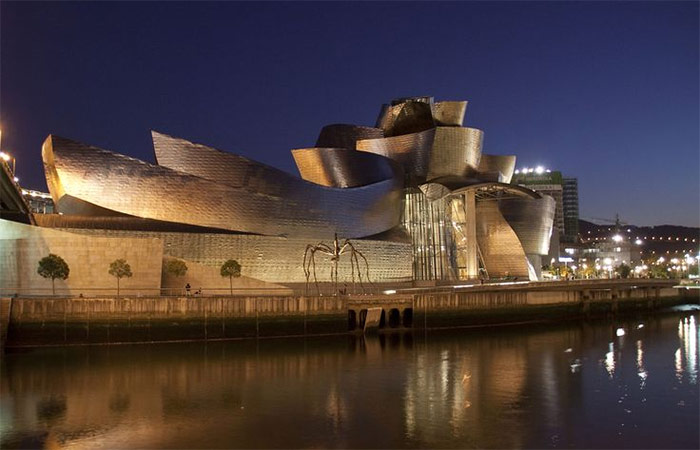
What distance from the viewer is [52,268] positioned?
28.6 metres

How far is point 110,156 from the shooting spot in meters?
34.2

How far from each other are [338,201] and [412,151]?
36.6 ft

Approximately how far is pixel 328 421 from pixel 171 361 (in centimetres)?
1007

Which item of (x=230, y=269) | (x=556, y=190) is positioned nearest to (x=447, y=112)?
(x=230, y=269)

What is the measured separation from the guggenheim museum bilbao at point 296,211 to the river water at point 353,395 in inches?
239

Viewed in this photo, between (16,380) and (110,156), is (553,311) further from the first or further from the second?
(16,380)

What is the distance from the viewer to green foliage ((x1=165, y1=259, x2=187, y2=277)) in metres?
32.8

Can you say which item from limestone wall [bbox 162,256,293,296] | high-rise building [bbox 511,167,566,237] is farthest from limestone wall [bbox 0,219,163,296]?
high-rise building [bbox 511,167,566,237]

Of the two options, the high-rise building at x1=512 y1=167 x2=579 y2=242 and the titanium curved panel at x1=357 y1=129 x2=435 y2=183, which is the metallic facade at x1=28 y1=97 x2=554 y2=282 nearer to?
the titanium curved panel at x1=357 y1=129 x2=435 y2=183

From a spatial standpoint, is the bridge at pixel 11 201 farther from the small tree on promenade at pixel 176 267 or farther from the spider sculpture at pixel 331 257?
the spider sculpture at pixel 331 257

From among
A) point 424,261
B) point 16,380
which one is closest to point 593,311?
point 424,261

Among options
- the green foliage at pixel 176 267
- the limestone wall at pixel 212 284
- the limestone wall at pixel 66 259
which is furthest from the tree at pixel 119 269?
the limestone wall at pixel 212 284

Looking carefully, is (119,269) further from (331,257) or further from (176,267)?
(331,257)

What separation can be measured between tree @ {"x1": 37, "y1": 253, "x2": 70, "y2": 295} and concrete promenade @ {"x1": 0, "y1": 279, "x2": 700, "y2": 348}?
1770mm
